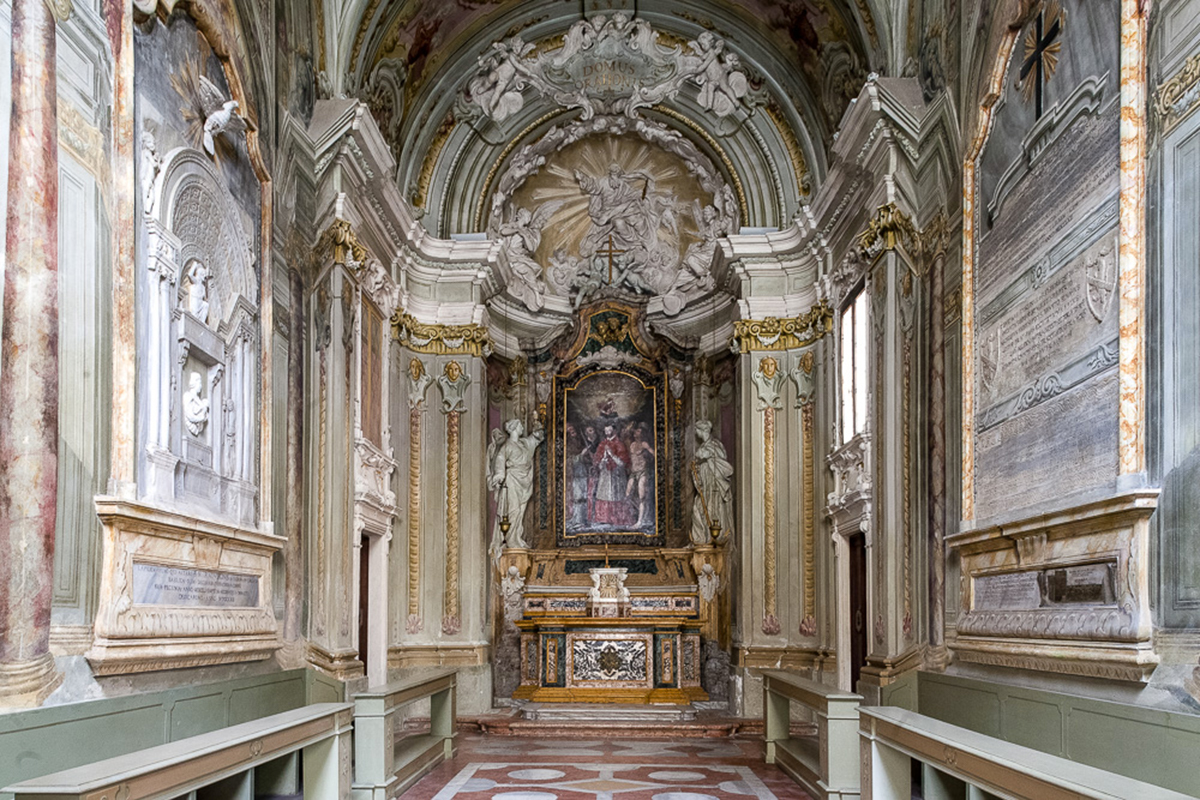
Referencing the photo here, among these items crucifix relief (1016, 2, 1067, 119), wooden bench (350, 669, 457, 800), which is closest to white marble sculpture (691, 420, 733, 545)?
wooden bench (350, 669, 457, 800)

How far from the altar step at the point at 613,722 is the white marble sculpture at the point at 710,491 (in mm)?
2682

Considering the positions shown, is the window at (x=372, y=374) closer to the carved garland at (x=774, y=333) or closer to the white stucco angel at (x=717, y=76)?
the carved garland at (x=774, y=333)

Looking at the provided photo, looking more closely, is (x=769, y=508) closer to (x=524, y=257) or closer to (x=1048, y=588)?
(x=524, y=257)

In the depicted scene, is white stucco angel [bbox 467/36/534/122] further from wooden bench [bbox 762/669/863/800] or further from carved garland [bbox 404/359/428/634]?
wooden bench [bbox 762/669/863/800]

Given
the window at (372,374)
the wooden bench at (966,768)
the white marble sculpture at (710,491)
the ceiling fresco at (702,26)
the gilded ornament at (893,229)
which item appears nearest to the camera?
the wooden bench at (966,768)

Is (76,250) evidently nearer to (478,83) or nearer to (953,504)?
(953,504)

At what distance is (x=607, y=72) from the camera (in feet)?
53.8

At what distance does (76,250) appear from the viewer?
669cm

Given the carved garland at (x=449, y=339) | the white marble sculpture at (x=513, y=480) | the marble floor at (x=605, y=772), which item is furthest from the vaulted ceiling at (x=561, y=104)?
the marble floor at (x=605, y=772)

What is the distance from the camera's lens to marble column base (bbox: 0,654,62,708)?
5.81m

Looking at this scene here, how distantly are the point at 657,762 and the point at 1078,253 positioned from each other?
22.4 feet

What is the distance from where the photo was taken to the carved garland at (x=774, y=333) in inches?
611

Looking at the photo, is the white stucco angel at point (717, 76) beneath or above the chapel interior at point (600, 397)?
above

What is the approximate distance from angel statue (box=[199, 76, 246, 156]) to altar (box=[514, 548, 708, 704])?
8702 millimetres
